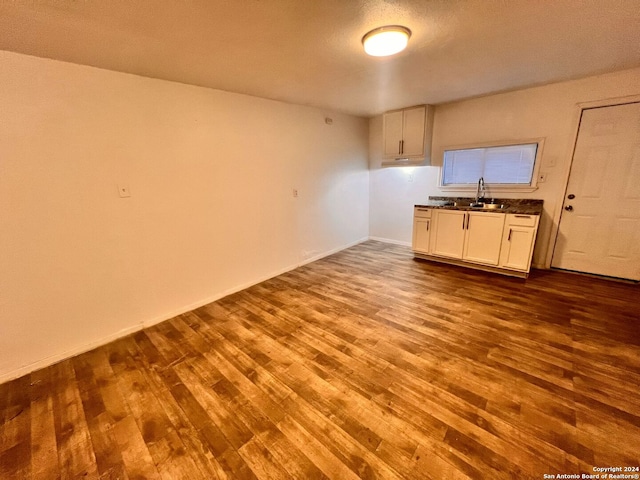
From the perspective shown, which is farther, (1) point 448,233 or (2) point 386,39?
(1) point 448,233

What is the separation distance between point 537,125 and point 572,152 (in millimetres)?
541

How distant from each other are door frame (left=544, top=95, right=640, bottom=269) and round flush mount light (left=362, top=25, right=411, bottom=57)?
9.29 feet

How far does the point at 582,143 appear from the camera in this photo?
3.21 m

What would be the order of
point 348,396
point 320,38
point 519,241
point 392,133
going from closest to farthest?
1. point 348,396
2. point 320,38
3. point 519,241
4. point 392,133

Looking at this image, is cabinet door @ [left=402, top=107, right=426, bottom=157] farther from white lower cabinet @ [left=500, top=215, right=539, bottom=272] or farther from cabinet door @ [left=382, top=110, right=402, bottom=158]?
white lower cabinet @ [left=500, top=215, right=539, bottom=272]

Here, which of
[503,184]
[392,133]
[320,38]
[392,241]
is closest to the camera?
[320,38]

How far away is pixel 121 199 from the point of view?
2.38 metres

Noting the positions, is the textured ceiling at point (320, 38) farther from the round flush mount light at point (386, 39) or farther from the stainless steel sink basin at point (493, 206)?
the stainless steel sink basin at point (493, 206)

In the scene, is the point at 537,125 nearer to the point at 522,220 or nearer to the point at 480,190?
the point at 480,190

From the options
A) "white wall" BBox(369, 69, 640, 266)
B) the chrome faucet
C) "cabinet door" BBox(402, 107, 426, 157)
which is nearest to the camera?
"white wall" BBox(369, 69, 640, 266)

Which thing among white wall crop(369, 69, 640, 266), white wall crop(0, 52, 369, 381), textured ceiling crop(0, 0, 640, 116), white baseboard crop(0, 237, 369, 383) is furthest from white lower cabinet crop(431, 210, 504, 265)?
white baseboard crop(0, 237, 369, 383)

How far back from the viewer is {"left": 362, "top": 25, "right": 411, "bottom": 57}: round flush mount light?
5.67ft

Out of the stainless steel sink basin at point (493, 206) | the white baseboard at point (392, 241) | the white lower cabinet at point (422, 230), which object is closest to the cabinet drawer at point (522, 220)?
the stainless steel sink basin at point (493, 206)

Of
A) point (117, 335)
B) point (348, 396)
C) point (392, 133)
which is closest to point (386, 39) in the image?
point (348, 396)
